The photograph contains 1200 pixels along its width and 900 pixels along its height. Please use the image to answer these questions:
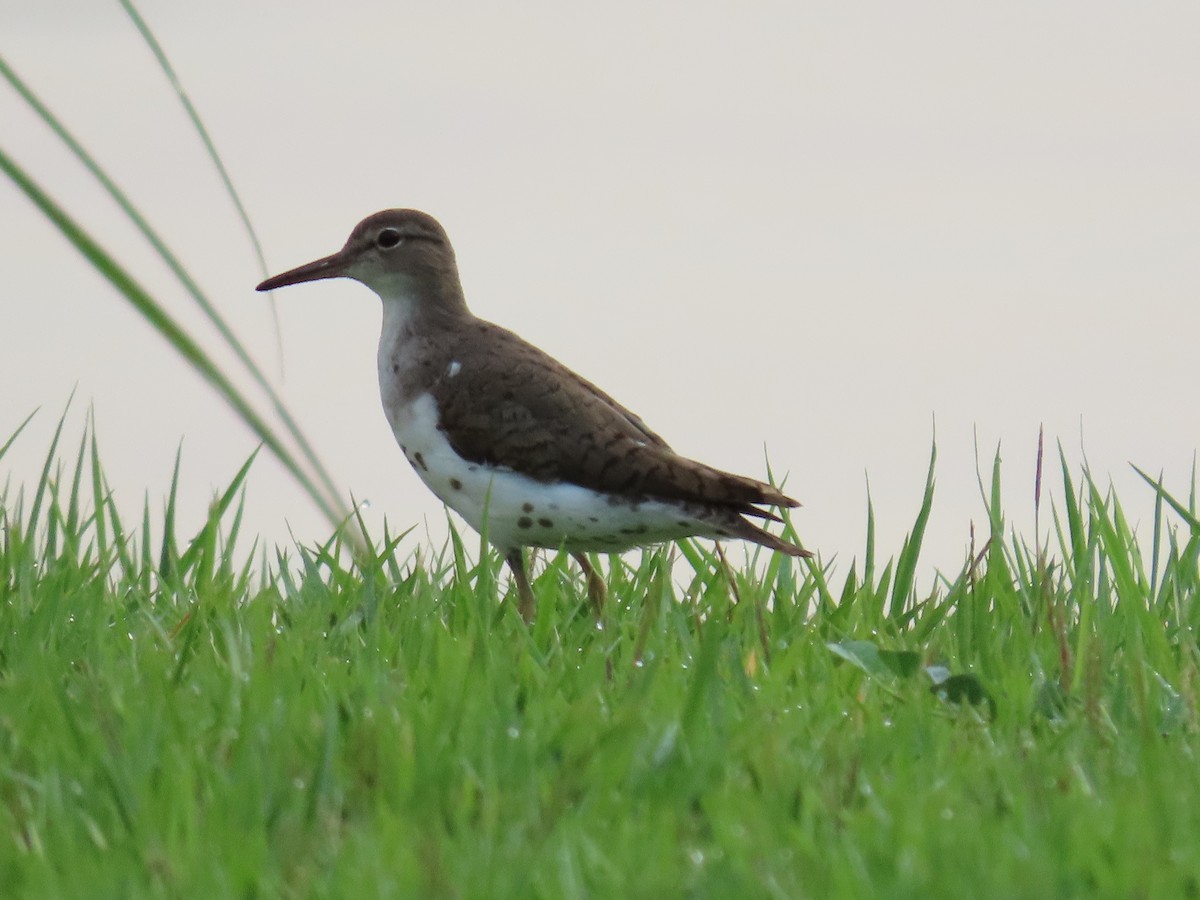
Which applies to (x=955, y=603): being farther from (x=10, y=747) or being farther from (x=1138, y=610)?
(x=10, y=747)

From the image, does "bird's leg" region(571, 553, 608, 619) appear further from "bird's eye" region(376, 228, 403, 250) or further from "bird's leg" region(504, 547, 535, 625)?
"bird's eye" region(376, 228, 403, 250)

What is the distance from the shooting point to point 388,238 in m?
7.41

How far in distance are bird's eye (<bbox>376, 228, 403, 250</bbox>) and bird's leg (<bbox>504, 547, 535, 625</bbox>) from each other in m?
1.72

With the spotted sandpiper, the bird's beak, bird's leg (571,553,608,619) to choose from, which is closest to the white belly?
the spotted sandpiper

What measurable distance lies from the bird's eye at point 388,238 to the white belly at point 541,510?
1.18 metres

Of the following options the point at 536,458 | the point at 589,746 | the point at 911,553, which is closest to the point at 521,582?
the point at 536,458

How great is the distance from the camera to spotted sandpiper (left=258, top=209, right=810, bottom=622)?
6012 mm

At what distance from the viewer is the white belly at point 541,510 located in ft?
19.9

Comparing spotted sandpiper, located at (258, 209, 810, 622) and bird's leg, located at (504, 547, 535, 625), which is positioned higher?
spotted sandpiper, located at (258, 209, 810, 622)

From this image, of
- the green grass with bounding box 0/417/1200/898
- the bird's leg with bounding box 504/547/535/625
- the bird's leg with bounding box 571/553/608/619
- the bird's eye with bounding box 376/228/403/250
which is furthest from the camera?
the bird's eye with bounding box 376/228/403/250

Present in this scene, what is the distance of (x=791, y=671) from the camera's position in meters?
4.54

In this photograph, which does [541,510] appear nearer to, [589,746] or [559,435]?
[559,435]

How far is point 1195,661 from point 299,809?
9.59 ft

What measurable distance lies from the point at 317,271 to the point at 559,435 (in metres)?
1.90
